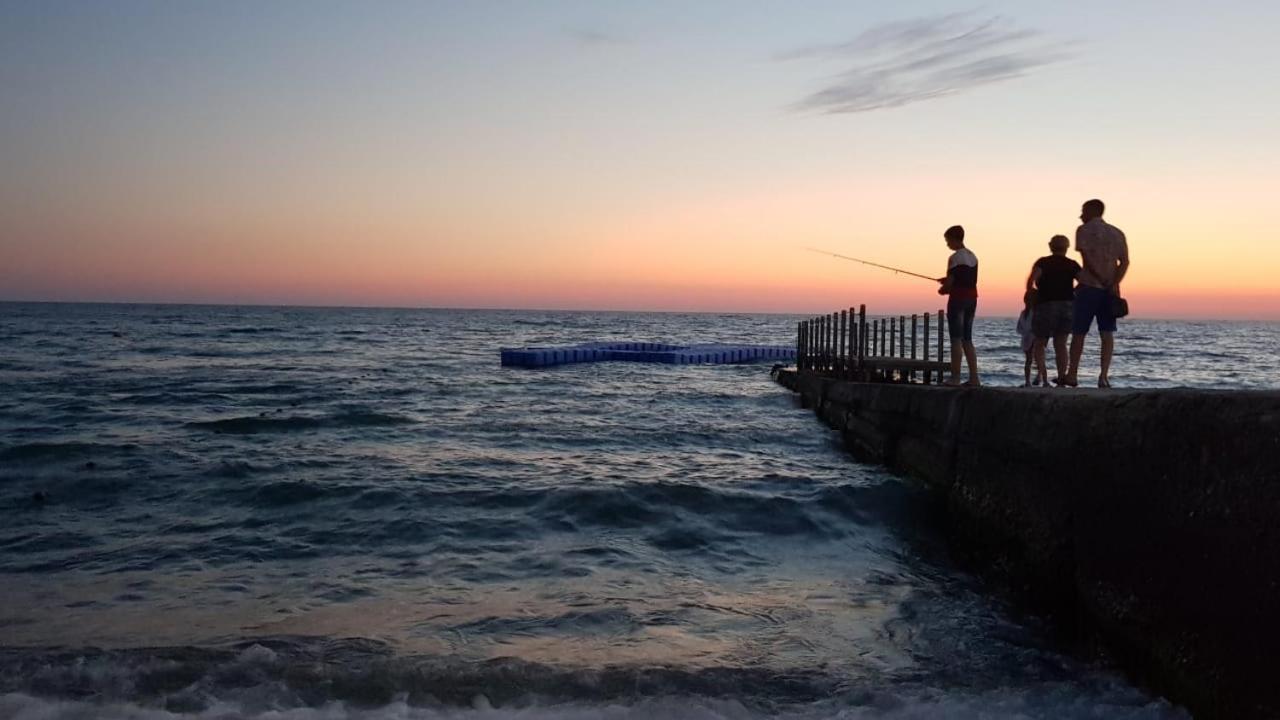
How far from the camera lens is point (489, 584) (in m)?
7.18

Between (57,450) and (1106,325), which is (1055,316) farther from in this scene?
(57,450)

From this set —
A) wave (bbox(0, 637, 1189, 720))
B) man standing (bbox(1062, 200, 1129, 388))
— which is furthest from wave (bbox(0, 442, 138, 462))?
man standing (bbox(1062, 200, 1129, 388))

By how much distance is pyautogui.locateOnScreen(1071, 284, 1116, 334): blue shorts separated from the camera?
8625 mm

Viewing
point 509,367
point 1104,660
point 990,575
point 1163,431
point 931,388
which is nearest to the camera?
point 1163,431

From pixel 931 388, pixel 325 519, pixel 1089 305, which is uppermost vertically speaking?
pixel 1089 305

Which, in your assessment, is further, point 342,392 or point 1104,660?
point 342,392

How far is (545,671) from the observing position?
209 inches

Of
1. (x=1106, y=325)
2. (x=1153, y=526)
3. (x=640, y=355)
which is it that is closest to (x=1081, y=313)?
(x=1106, y=325)

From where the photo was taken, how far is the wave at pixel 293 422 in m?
16.2

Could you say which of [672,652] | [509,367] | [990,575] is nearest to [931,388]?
[990,575]

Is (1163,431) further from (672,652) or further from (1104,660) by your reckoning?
(672,652)

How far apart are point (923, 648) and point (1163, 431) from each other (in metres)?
2.19

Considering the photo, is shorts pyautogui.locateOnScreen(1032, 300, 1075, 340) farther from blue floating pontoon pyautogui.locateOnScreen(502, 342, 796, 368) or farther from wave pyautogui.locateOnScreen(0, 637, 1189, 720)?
blue floating pontoon pyautogui.locateOnScreen(502, 342, 796, 368)

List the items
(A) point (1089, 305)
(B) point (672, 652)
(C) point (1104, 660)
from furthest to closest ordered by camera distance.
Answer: (A) point (1089, 305)
(B) point (672, 652)
(C) point (1104, 660)
